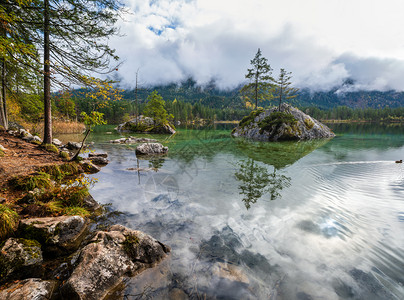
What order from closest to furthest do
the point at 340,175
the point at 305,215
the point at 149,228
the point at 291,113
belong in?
1. the point at 149,228
2. the point at 305,215
3. the point at 340,175
4. the point at 291,113

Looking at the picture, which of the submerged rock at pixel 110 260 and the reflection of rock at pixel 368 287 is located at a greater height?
the submerged rock at pixel 110 260

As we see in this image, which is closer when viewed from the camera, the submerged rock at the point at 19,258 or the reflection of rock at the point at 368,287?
the submerged rock at the point at 19,258

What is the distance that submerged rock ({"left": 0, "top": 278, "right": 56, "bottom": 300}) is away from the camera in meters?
2.90

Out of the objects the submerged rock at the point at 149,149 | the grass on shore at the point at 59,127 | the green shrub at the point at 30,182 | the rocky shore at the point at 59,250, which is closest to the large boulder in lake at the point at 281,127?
the submerged rock at the point at 149,149

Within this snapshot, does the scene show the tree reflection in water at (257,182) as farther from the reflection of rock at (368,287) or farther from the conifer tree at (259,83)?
the conifer tree at (259,83)

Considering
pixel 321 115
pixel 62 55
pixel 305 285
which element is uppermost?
pixel 321 115

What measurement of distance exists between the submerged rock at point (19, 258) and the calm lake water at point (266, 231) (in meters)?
1.97

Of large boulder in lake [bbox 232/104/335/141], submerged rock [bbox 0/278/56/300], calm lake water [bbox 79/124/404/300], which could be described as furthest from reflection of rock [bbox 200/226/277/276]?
large boulder in lake [bbox 232/104/335/141]

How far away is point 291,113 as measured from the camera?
3356 cm

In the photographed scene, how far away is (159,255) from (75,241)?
2.34m

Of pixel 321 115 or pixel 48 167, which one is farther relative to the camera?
pixel 321 115

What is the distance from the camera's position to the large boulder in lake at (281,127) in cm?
2967

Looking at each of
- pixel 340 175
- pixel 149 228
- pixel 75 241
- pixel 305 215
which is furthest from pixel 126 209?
pixel 340 175

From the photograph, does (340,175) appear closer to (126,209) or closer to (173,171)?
(173,171)
